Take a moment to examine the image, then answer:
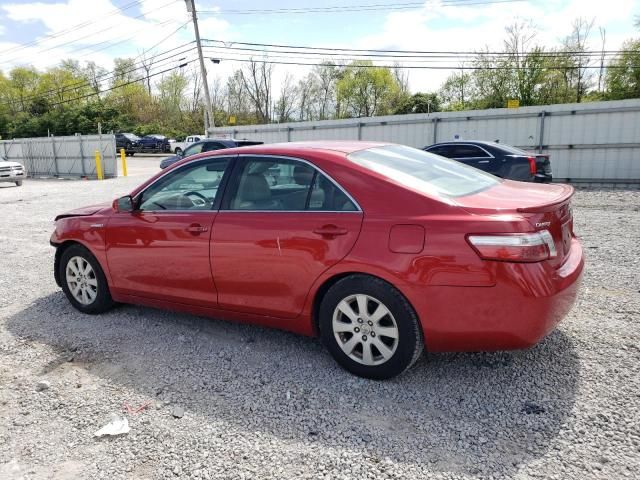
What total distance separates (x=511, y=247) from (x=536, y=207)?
0.34m

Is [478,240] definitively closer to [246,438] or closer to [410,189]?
Answer: [410,189]

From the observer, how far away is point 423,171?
348 centimetres

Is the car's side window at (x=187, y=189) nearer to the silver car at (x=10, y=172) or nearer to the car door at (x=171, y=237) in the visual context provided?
the car door at (x=171, y=237)

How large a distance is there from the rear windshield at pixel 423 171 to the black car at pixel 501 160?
6.95 metres

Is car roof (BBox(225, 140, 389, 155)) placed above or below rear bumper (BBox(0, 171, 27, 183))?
above

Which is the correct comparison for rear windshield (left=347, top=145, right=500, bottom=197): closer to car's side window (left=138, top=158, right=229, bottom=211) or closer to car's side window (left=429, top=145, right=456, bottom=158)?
car's side window (left=138, top=158, right=229, bottom=211)

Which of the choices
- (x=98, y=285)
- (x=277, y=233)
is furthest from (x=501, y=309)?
(x=98, y=285)

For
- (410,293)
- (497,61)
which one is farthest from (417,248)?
(497,61)

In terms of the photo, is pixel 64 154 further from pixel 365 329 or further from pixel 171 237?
pixel 365 329

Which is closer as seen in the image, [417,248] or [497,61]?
[417,248]

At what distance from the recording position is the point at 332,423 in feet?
9.21

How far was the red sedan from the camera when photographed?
2781 millimetres

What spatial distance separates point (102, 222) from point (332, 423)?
2867 mm

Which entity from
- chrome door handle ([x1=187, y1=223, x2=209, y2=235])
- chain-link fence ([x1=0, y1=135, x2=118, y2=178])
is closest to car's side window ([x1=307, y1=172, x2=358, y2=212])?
chrome door handle ([x1=187, y1=223, x2=209, y2=235])
